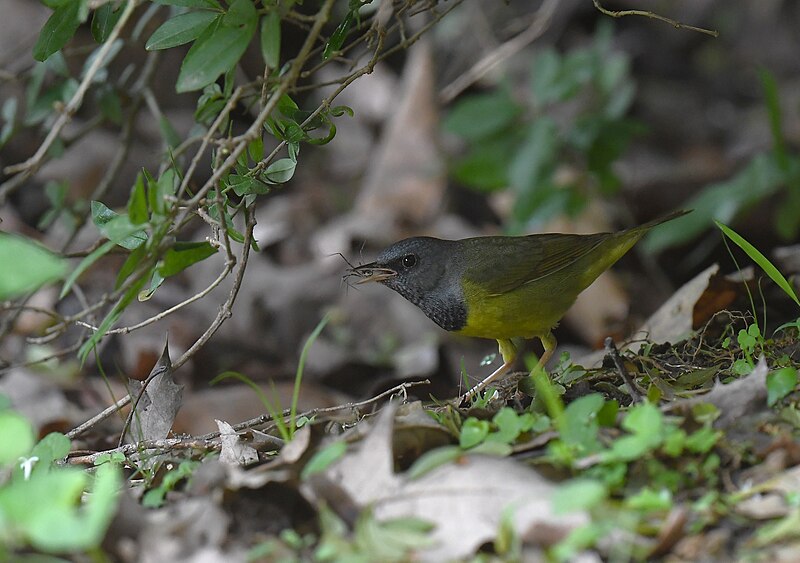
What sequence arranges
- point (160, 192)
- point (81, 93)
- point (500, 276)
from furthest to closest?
1. point (500, 276)
2. point (81, 93)
3. point (160, 192)

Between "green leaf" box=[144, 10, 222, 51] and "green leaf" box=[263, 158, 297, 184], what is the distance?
55 cm

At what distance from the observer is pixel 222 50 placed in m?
3.13

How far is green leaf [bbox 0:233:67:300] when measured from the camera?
2033 mm

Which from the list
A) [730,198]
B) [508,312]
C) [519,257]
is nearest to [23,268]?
[508,312]

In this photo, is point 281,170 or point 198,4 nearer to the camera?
point 198,4

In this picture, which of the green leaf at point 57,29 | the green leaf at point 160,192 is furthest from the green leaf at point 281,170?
the green leaf at point 57,29

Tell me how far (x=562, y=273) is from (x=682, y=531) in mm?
3347

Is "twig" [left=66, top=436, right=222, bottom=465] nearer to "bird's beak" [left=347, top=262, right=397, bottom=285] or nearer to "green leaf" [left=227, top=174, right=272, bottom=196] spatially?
"green leaf" [left=227, top=174, right=272, bottom=196]

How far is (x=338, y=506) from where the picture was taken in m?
2.55

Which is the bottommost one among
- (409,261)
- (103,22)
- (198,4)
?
(409,261)

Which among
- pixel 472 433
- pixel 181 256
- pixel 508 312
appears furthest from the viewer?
pixel 508 312

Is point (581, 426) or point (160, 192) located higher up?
point (160, 192)

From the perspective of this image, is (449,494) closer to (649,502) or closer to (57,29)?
(649,502)

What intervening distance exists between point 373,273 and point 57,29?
2.40 m
